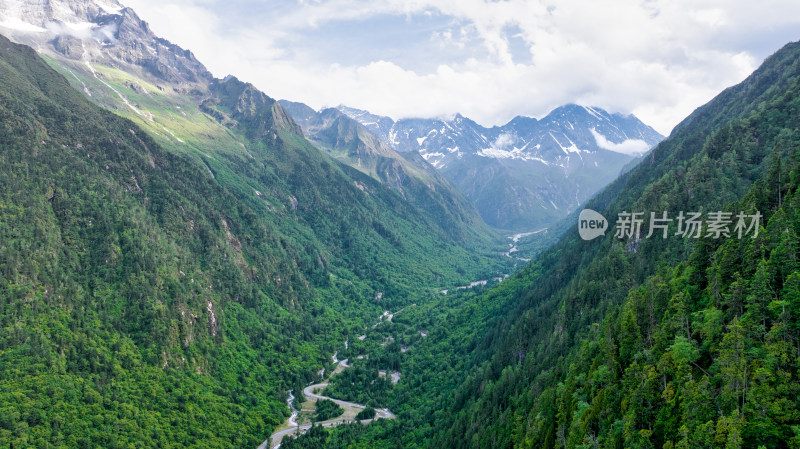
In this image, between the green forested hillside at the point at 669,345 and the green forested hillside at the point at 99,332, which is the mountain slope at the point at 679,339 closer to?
the green forested hillside at the point at 669,345

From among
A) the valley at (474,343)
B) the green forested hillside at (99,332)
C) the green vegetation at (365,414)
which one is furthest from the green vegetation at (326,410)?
the green forested hillside at (99,332)

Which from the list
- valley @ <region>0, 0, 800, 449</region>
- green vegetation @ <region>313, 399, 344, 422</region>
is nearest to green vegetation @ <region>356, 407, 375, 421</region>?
valley @ <region>0, 0, 800, 449</region>

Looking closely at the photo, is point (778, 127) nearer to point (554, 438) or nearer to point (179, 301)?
point (554, 438)

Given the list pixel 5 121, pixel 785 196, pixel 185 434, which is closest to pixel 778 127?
pixel 785 196

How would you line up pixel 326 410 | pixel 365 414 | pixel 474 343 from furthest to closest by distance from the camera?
pixel 474 343, pixel 326 410, pixel 365 414

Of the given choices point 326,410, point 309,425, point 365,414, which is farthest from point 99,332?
point 365,414

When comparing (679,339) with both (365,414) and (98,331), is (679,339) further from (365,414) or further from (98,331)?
(98,331)
